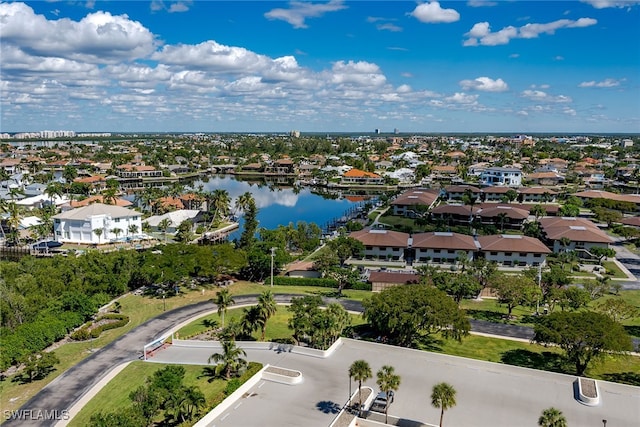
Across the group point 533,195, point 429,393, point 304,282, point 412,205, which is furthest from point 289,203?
point 429,393

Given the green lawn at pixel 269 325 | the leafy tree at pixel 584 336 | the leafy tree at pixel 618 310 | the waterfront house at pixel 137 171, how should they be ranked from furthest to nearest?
1. the waterfront house at pixel 137 171
2. the green lawn at pixel 269 325
3. the leafy tree at pixel 618 310
4. the leafy tree at pixel 584 336

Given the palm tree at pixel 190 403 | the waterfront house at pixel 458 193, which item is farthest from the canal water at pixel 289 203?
the palm tree at pixel 190 403

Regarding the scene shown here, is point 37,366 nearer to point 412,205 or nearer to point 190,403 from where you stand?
point 190,403

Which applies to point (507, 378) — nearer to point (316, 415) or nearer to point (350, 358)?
point (350, 358)

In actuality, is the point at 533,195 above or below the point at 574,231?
above

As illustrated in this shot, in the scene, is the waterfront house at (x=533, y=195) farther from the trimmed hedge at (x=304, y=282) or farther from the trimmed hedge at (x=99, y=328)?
the trimmed hedge at (x=99, y=328)
